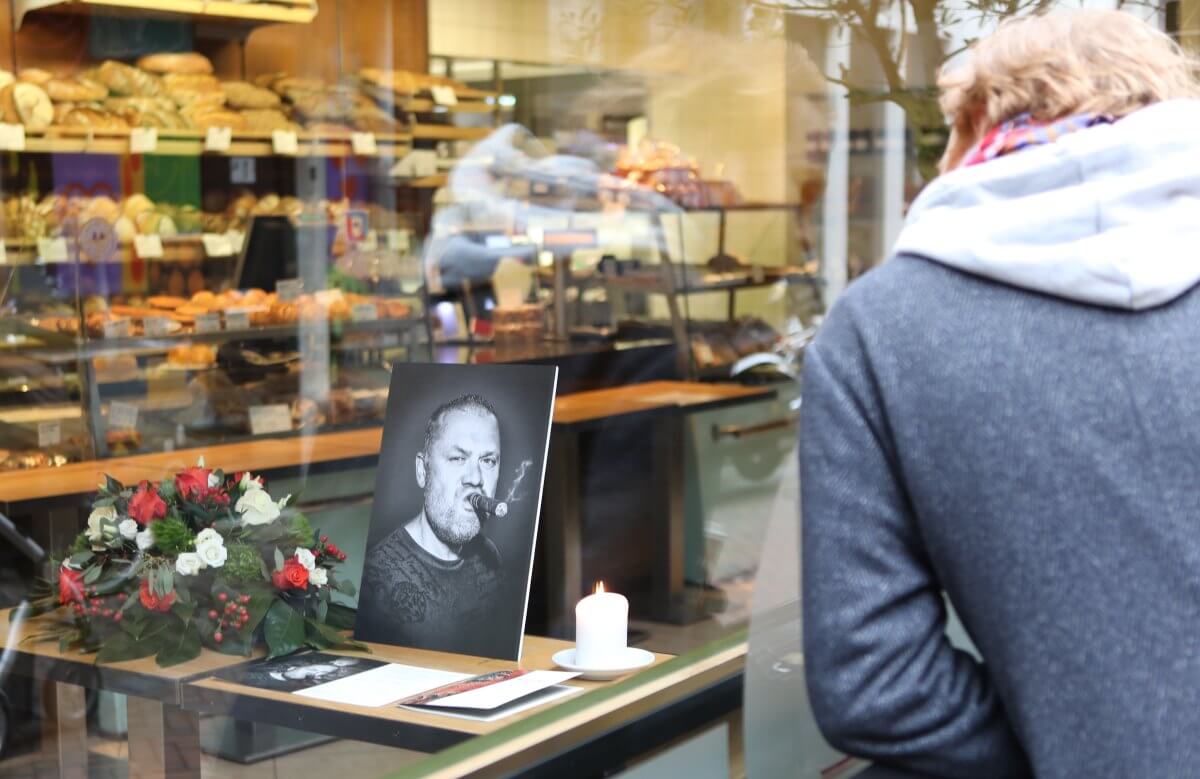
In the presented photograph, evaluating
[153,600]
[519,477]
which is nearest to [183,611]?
[153,600]

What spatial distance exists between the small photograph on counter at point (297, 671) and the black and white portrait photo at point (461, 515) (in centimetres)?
7

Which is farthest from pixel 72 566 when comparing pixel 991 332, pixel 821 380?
pixel 991 332

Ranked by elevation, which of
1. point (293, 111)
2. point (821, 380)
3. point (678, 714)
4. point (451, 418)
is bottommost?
point (678, 714)

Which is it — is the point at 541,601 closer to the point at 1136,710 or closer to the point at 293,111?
the point at 293,111

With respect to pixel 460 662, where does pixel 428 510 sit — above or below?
above

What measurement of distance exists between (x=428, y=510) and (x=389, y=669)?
215 millimetres

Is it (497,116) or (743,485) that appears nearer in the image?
(743,485)

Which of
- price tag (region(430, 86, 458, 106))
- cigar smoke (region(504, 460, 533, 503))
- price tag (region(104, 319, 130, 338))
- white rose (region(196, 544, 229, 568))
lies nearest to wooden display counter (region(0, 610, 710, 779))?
white rose (region(196, 544, 229, 568))

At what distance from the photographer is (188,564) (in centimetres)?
178

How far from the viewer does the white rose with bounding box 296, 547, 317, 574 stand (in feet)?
5.97

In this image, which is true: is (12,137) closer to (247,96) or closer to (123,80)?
(123,80)

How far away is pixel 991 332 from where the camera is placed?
103 centimetres

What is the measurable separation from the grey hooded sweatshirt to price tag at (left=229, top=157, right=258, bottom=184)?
13.7ft

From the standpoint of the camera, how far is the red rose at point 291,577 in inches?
70.9
